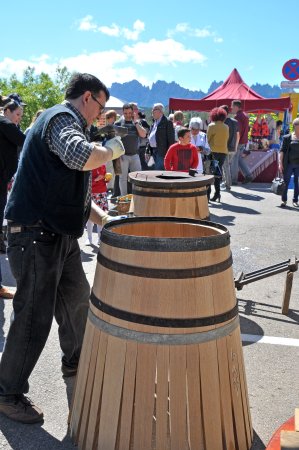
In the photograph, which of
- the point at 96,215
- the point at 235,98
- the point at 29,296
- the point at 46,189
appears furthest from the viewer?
the point at 235,98

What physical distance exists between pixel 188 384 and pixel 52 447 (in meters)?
0.93

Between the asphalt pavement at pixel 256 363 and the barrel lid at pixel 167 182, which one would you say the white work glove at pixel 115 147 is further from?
the asphalt pavement at pixel 256 363

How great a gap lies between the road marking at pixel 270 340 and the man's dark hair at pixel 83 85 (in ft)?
7.44

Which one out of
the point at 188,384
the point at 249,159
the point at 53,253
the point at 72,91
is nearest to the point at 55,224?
the point at 53,253

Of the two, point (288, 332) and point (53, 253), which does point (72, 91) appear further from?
point (288, 332)

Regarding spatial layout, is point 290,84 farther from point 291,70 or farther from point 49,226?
point 49,226

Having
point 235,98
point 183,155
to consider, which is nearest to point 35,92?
point 235,98

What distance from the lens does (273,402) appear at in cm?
310

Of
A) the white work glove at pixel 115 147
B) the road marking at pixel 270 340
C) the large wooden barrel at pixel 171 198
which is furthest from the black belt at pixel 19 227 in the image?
the road marking at pixel 270 340

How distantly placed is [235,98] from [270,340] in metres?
13.0

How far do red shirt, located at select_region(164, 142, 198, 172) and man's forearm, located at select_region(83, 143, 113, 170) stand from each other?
4.67 m

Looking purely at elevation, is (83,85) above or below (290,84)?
below

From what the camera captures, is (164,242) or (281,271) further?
(281,271)

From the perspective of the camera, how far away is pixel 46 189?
261 centimetres
